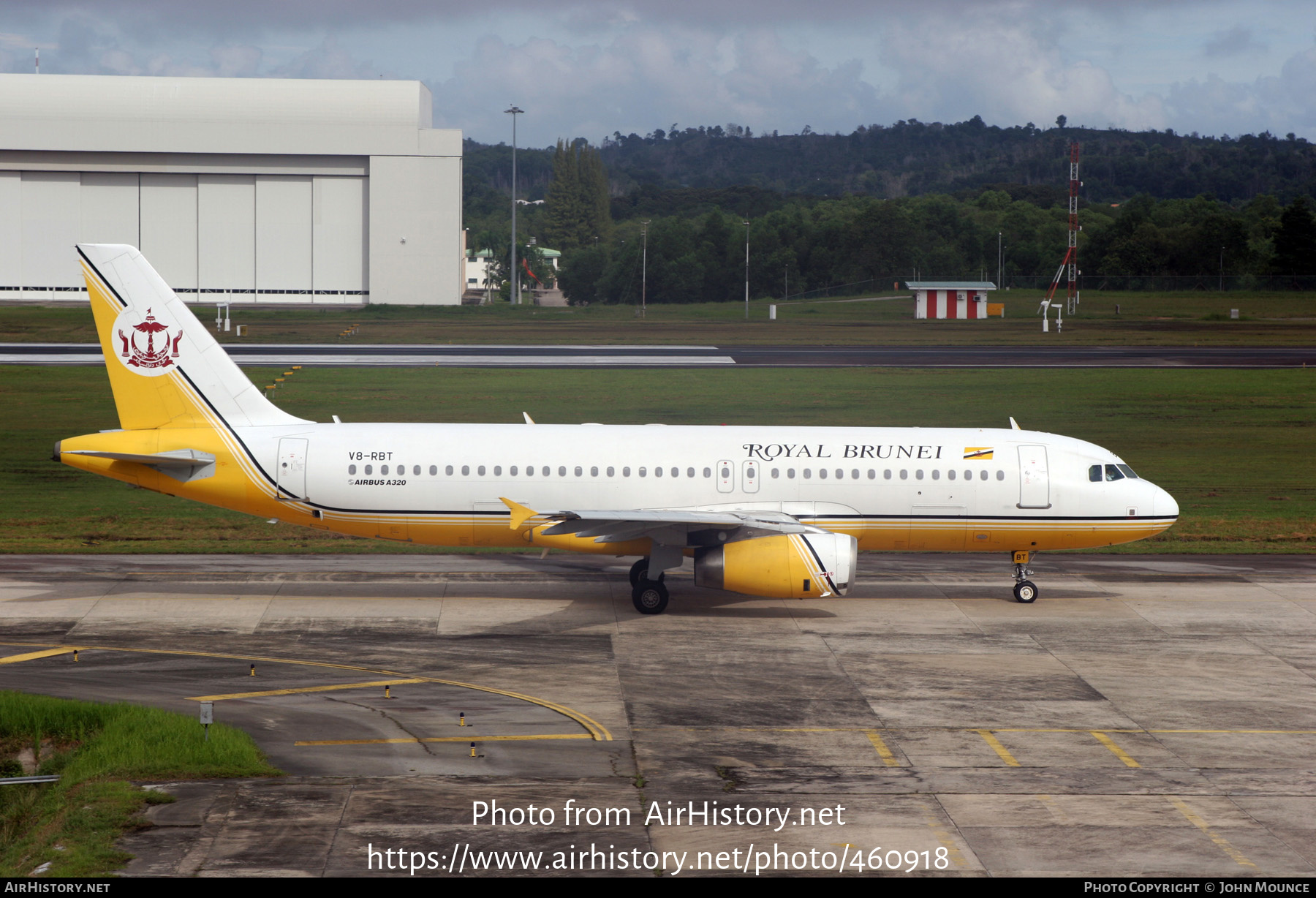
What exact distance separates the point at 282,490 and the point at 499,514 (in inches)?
208

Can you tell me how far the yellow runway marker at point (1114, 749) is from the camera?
64.7 feet

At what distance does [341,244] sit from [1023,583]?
10182 centimetres

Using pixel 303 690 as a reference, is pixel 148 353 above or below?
above

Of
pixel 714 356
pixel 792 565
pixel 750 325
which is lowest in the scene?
pixel 792 565

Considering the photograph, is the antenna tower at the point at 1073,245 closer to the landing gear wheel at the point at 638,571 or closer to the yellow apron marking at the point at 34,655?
the landing gear wheel at the point at 638,571

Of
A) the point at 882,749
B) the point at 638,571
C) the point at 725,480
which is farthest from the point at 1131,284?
the point at 882,749

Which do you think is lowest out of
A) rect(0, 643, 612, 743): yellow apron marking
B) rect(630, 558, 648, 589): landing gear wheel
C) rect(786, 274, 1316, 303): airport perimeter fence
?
rect(0, 643, 612, 743): yellow apron marking

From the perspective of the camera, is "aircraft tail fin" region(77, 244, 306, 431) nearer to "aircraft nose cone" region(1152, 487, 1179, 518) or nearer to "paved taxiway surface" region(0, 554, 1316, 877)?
"paved taxiway surface" region(0, 554, 1316, 877)

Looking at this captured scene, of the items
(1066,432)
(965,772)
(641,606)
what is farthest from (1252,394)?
(965,772)

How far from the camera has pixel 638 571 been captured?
30.0m

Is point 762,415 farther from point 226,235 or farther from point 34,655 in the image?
point 226,235

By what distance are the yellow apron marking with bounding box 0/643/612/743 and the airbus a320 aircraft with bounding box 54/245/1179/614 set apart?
17.7 feet

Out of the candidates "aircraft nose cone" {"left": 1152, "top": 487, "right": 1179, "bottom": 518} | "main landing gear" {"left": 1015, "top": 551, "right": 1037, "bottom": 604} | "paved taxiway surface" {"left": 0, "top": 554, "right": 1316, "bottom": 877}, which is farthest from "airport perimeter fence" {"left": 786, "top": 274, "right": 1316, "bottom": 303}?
"paved taxiway surface" {"left": 0, "top": 554, "right": 1316, "bottom": 877}

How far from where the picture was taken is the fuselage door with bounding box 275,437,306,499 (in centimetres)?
2956
